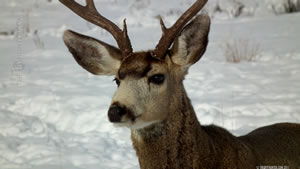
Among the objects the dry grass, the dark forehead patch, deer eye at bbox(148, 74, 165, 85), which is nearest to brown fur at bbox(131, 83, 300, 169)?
deer eye at bbox(148, 74, 165, 85)

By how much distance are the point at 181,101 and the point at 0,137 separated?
3208 mm

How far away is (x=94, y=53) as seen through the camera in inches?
124

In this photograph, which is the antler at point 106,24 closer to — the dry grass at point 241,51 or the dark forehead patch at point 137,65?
the dark forehead patch at point 137,65

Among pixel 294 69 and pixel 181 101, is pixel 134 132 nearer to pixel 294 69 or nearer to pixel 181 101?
pixel 181 101

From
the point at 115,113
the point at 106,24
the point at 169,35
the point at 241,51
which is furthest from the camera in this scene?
the point at 241,51

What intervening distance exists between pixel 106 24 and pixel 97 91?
13.3 feet

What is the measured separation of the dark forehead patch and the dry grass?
5588mm

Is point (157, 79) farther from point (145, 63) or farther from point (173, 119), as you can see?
point (173, 119)

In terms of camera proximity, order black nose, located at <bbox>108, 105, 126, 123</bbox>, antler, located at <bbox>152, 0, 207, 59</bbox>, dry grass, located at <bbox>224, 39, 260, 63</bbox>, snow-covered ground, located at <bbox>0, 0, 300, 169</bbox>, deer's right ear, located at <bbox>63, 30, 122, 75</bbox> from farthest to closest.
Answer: dry grass, located at <bbox>224, 39, 260, 63</bbox> → snow-covered ground, located at <bbox>0, 0, 300, 169</bbox> → deer's right ear, located at <bbox>63, 30, 122, 75</bbox> → antler, located at <bbox>152, 0, 207, 59</bbox> → black nose, located at <bbox>108, 105, 126, 123</bbox>

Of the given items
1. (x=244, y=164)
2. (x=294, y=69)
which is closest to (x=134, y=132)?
(x=244, y=164)

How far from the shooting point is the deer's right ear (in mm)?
3048

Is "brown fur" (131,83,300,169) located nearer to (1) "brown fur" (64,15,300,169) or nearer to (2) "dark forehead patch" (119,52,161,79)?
(1) "brown fur" (64,15,300,169)

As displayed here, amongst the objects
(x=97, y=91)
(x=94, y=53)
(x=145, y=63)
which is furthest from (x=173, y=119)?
(x=97, y=91)

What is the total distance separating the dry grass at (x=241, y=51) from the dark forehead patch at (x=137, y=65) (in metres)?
5.59
